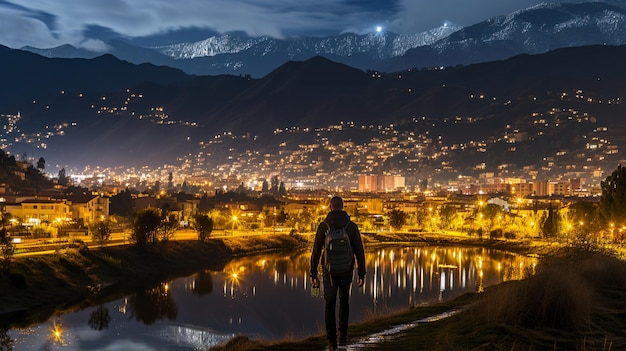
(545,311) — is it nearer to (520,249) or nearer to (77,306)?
(77,306)

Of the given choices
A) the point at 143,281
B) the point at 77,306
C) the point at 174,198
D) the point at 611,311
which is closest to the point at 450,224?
the point at 174,198

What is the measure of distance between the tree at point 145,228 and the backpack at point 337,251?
36.0 meters

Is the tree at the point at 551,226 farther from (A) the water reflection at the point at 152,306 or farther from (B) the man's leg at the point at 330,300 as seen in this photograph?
(B) the man's leg at the point at 330,300

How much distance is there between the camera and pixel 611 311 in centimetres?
1349

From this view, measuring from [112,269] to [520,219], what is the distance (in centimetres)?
5195

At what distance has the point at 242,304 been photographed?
3022 centimetres

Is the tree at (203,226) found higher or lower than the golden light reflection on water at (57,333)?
higher

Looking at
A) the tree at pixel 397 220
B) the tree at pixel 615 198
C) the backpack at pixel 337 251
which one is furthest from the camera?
the tree at pixel 397 220

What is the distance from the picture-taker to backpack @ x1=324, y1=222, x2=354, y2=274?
895 centimetres

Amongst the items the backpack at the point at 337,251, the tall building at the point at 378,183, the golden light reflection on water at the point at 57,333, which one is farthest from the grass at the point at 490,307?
the tall building at the point at 378,183

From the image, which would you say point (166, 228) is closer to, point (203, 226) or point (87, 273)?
point (203, 226)

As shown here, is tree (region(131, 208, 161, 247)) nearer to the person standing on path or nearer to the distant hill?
the person standing on path

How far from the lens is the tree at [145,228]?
43.4 m

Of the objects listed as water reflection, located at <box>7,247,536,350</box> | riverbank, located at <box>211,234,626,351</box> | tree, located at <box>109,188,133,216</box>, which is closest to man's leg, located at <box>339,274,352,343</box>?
riverbank, located at <box>211,234,626,351</box>
